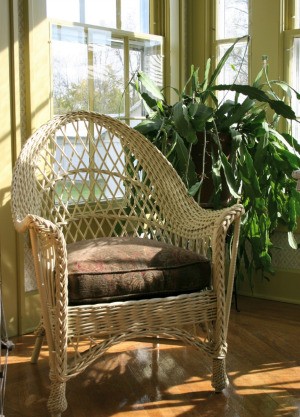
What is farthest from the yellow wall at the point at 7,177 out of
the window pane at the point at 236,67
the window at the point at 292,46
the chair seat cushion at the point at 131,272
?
the window at the point at 292,46

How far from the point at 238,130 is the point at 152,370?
4.12ft

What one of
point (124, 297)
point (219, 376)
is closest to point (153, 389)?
point (219, 376)

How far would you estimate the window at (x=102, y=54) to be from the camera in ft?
11.0

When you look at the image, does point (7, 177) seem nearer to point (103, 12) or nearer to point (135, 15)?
point (103, 12)

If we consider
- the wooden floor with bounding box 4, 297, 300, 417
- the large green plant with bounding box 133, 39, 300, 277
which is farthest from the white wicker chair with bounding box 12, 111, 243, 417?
the large green plant with bounding box 133, 39, 300, 277

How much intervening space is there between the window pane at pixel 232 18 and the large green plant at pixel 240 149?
0.43 meters

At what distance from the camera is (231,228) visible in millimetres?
3469

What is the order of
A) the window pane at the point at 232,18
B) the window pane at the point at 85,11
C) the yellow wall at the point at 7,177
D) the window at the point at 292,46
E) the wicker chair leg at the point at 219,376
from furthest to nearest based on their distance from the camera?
the window pane at the point at 232,18 → the window at the point at 292,46 → the window pane at the point at 85,11 → the yellow wall at the point at 7,177 → the wicker chair leg at the point at 219,376

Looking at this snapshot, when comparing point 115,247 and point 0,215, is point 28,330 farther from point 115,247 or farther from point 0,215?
point 115,247

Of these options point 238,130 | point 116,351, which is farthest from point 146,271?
point 238,130

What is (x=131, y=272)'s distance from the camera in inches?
94.3

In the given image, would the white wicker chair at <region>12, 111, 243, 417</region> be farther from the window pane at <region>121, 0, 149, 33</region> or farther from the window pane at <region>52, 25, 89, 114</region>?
the window pane at <region>121, 0, 149, 33</region>

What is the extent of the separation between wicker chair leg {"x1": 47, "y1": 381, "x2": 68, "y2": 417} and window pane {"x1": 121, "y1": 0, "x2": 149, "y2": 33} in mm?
2069

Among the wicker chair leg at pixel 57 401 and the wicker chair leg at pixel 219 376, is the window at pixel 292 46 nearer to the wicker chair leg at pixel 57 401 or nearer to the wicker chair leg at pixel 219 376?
the wicker chair leg at pixel 219 376
